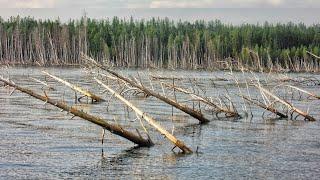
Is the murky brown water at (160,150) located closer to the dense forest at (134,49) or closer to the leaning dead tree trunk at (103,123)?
the leaning dead tree trunk at (103,123)

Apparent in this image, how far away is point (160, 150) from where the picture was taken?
28.9m

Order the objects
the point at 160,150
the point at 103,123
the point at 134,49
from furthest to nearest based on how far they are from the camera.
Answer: the point at 134,49 → the point at 160,150 → the point at 103,123

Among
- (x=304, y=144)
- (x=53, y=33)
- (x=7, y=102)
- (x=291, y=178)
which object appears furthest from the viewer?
(x=53, y=33)

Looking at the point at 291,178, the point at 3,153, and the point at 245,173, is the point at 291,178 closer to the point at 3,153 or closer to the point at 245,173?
the point at 245,173

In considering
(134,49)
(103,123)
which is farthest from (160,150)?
(134,49)

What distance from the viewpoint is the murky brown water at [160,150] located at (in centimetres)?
2434

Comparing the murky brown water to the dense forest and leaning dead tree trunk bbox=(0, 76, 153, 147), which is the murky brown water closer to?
leaning dead tree trunk bbox=(0, 76, 153, 147)

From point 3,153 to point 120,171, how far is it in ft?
19.0

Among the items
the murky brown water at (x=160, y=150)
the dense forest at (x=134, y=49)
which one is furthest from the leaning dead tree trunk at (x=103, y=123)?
the dense forest at (x=134, y=49)

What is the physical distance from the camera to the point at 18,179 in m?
22.3

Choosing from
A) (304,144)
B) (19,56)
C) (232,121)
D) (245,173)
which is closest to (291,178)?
(245,173)

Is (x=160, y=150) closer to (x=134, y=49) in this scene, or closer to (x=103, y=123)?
(x=103, y=123)

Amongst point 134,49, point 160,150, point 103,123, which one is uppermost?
point 103,123

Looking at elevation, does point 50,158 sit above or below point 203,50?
above
